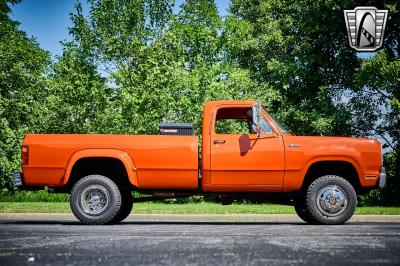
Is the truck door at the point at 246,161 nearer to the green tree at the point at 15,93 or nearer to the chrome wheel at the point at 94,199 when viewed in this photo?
the chrome wheel at the point at 94,199

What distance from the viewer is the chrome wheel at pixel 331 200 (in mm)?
10211

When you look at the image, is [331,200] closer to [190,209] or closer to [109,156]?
[109,156]

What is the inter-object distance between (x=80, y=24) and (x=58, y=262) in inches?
1181

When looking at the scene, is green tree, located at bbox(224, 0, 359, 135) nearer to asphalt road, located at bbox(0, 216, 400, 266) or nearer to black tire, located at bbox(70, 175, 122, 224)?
black tire, located at bbox(70, 175, 122, 224)

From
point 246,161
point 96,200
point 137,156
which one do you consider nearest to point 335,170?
point 246,161

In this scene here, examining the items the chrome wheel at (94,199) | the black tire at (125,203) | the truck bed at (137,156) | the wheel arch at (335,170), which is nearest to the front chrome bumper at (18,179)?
the truck bed at (137,156)

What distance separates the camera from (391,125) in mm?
29547

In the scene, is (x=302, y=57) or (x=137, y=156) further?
(x=302, y=57)

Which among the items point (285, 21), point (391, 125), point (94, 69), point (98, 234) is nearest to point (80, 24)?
point (94, 69)

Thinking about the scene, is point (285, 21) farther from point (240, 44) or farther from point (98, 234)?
point (98, 234)

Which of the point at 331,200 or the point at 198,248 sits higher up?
the point at 331,200

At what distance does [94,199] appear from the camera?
33.6 ft

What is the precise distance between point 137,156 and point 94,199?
112 centimetres

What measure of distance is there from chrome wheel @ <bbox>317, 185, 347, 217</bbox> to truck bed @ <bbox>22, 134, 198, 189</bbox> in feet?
7.64
